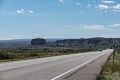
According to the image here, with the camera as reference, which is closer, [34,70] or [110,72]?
[110,72]

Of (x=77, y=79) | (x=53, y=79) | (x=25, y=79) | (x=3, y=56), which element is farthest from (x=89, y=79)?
(x=3, y=56)

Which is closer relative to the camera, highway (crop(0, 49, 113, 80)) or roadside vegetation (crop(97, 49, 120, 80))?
roadside vegetation (crop(97, 49, 120, 80))

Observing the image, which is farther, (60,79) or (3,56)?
(3,56)

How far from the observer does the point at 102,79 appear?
19203mm

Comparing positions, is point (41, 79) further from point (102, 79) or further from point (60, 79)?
point (102, 79)

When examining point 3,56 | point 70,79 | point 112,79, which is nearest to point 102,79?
point 112,79

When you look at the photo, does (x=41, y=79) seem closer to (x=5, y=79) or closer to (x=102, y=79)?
(x=5, y=79)

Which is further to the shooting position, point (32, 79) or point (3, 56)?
point (3, 56)

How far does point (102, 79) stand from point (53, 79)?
7.89ft

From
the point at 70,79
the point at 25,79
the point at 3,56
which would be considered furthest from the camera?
the point at 3,56

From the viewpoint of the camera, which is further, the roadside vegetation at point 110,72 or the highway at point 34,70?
the highway at point 34,70

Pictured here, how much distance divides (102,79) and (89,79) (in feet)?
4.17

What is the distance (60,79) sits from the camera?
64.6ft

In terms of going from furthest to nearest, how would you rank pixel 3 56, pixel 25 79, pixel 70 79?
pixel 3 56, pixel 70 79, pixel 25 79
